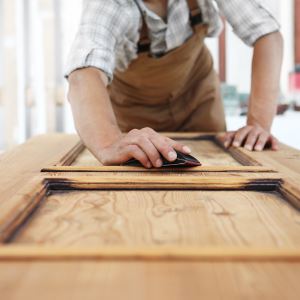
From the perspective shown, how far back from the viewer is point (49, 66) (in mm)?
3750

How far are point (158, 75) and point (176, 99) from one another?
0.18 metres

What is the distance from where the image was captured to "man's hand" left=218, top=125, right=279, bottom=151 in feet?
4.14

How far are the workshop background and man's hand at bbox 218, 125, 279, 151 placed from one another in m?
2.11

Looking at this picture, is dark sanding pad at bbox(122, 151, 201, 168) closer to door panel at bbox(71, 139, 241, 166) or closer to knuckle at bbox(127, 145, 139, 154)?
knuckle at bbox(127, 145, 139, 154)

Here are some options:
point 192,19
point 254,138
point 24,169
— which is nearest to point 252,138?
point 254,138

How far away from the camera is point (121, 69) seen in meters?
1.70

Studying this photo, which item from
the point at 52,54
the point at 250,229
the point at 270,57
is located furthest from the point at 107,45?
the point at 52,54

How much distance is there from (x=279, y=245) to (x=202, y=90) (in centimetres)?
138

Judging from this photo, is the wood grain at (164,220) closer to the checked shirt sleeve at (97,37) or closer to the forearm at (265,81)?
the checked shirt sleeve at (97,37)

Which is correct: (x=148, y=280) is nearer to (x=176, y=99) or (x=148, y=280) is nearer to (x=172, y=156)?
(x=172, y=156)

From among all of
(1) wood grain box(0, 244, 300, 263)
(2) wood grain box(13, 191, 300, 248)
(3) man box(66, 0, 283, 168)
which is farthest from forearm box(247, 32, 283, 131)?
(1) wood grain box(0, 244, 300, 263)

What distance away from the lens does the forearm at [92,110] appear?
107 cm

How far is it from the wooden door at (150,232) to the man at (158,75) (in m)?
0.12

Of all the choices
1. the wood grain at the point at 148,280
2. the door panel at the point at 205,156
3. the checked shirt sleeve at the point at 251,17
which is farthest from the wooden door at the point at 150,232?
the checked shirt sleeve at the point at 251,17
